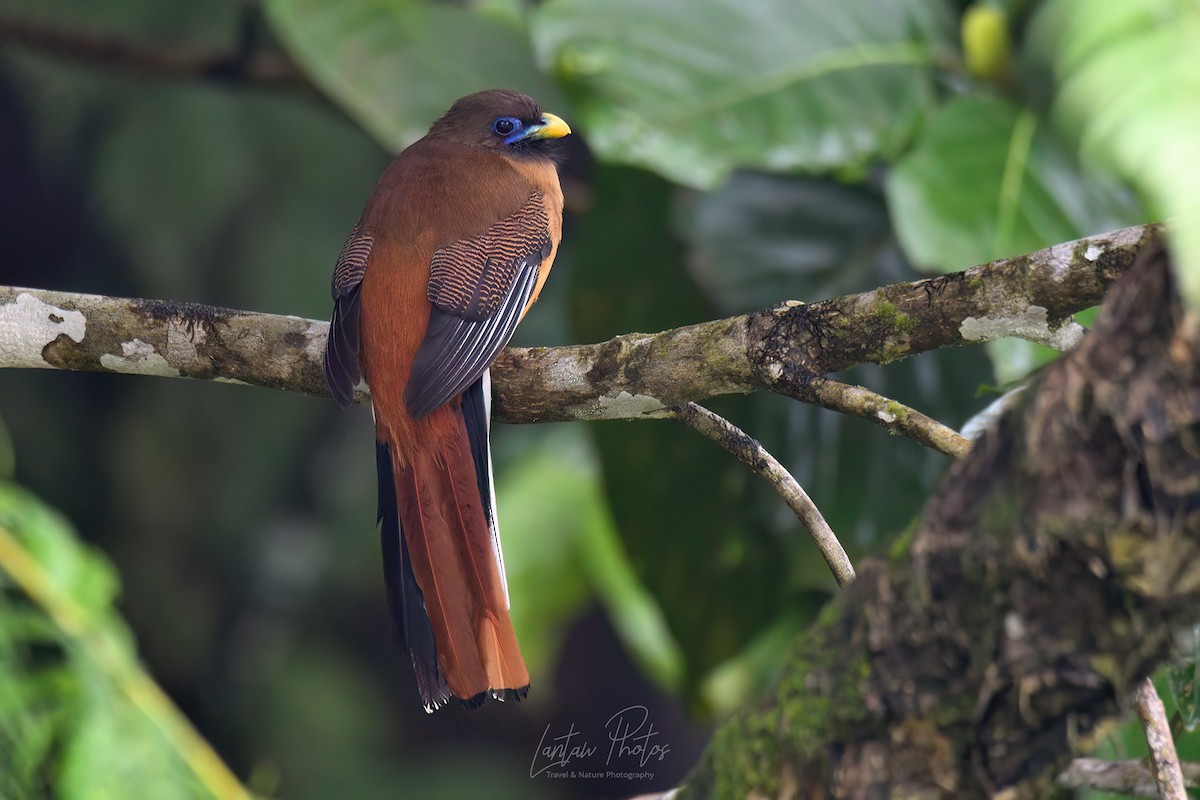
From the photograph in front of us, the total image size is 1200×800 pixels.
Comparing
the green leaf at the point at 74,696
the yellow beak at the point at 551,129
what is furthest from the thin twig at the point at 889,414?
the green leaf at the point at 74,696

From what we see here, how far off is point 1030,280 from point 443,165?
1137 mm

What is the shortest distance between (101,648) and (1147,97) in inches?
84.1

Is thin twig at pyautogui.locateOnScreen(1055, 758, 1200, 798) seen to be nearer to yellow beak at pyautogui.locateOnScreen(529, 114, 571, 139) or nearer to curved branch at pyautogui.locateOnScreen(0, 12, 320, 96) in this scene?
yellow beak at pyautogui.locateOnScreen(529, 114, 571, 139)

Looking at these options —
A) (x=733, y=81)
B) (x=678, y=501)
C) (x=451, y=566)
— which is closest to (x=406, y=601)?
(x=451, y=566)

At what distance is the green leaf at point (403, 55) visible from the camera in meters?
2.64

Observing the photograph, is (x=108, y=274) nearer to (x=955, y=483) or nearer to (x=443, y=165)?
(x=443, y=165)

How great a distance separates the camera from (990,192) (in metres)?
2.28

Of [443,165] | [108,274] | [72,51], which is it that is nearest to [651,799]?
[443,165]

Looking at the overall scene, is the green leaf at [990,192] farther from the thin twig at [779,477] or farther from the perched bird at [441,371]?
the thin twig at [779,477]

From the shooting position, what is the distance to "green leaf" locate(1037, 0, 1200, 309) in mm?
820

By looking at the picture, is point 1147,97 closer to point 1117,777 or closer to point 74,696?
point 1117,777

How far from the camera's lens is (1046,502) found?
740 millimetres

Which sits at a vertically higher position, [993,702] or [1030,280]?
[1030,280]

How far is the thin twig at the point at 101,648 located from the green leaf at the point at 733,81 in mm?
1388
